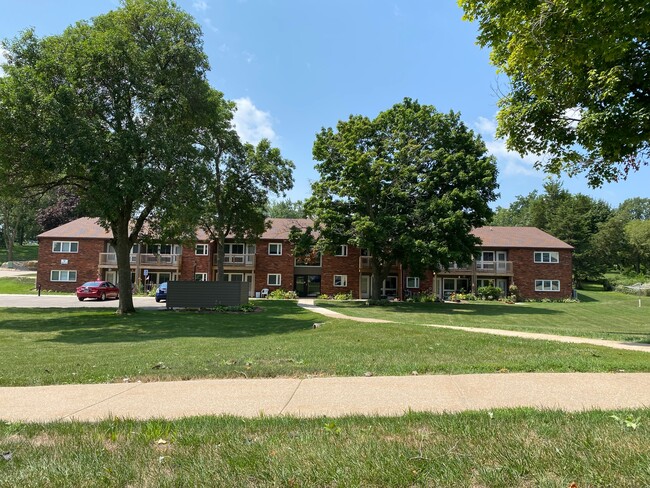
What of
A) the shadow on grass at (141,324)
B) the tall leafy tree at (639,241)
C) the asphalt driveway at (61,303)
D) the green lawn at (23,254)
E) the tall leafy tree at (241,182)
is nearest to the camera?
the shadow on grass at (141,324)

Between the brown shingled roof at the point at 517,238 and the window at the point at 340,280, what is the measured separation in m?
14.1

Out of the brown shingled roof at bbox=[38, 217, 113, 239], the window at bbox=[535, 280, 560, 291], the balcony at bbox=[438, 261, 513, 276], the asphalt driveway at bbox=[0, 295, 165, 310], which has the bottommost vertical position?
the asphalt driveway at bbox=[0, 295, 165, 310]

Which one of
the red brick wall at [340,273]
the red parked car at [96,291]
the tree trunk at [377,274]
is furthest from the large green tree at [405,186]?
the red parked car at [96,291]

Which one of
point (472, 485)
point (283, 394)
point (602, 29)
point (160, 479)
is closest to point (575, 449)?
point (472, 485)

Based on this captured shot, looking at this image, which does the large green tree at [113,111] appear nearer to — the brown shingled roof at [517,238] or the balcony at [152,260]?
the balcony at [152,260]

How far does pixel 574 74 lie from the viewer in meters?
10.5

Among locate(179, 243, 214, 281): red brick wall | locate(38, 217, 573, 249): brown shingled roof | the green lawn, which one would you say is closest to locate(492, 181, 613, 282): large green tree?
locate(38, 217, 573, 249): brown shingled roof

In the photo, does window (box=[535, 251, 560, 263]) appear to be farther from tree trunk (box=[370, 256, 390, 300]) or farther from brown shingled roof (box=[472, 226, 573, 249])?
tree trunk (box=[370, 256, 390, 300])

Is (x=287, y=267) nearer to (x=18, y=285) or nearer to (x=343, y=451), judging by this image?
(x=18, y=285)

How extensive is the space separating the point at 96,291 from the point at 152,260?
9.29 meters

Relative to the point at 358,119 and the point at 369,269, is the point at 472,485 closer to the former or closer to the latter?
the point at 358,119

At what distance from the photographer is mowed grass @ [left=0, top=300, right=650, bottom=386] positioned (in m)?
7.65

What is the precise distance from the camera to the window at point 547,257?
4484 centimetres

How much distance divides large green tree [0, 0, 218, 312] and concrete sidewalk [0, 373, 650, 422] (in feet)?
45.4
